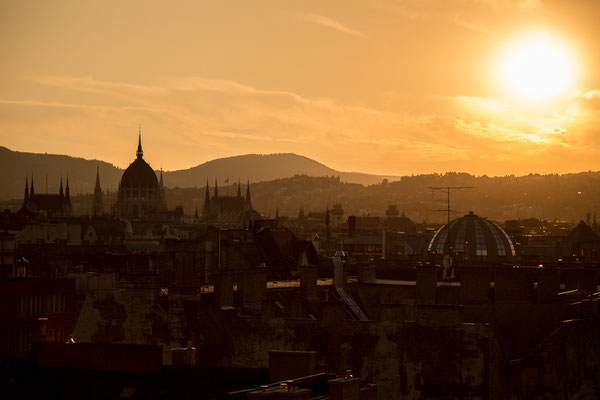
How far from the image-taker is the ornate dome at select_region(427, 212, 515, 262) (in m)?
87.1

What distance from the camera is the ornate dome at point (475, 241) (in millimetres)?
87125

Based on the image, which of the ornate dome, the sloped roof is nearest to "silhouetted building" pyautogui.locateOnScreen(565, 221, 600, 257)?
the sloped roof

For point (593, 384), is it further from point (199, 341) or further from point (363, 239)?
point (363, 239)

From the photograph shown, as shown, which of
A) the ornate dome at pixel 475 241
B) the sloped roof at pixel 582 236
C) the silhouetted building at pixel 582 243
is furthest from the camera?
the sloped roof at pixel 582 236

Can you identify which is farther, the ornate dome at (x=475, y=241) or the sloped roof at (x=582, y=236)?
A: the sloped roof at (x=582, y=236)

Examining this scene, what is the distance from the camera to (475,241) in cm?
8875

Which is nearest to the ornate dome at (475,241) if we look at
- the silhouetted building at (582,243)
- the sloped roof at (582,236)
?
the silhouetted building at (582,243)

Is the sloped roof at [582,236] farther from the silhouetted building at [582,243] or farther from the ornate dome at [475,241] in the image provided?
the ornate dome at [475,241]

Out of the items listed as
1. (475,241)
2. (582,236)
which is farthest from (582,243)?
(475,241)

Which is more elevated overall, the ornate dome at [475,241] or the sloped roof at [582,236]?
the sloped roof at [582,236]

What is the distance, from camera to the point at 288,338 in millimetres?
37625

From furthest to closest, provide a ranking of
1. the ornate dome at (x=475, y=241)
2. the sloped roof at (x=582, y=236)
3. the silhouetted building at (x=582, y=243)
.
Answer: the sloped roof at (x=582, y=236) < the silhouetted building at (x=582, y=243) < the ornate dome at (x=475, y=241)

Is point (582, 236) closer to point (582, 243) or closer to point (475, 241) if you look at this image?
point (582, 243)

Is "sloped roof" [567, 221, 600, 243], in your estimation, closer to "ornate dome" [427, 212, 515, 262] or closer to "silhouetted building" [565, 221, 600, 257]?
"silhouetted building" [565, 221, 600, 257]
